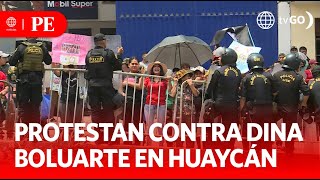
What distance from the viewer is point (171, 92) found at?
9625 millimetres

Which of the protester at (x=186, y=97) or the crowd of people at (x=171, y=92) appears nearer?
the crowd of people at (x=171, y=92)

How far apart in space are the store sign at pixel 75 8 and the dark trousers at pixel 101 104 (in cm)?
1031

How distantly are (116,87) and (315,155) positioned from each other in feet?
10.4

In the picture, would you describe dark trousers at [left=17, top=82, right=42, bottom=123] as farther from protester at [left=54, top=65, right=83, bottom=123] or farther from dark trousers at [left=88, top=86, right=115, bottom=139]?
dark trousers at [left=88, top=86, right=115, bottom=139]

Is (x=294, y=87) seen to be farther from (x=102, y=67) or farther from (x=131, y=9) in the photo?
(x=131, y=9)

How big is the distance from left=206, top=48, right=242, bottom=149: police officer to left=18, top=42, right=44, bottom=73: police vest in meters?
2.39

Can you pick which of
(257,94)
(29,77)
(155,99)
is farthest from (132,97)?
(257,94)

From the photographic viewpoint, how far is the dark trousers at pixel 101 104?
9.06 meters

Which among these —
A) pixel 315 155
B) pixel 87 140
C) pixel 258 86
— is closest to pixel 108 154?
pixel 87 140

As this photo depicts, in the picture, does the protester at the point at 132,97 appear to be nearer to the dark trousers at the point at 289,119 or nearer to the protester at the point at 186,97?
the protester at the point at 186,97

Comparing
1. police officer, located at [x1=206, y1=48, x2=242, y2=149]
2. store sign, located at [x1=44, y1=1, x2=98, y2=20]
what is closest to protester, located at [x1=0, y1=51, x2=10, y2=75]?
police officer, located at [x1=206, y1=48, x2=242, y2=149]

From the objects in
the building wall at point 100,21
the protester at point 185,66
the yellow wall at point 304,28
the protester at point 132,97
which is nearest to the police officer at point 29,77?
the protester at point 132,97

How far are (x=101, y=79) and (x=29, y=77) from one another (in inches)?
38.8

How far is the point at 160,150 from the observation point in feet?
29.2
